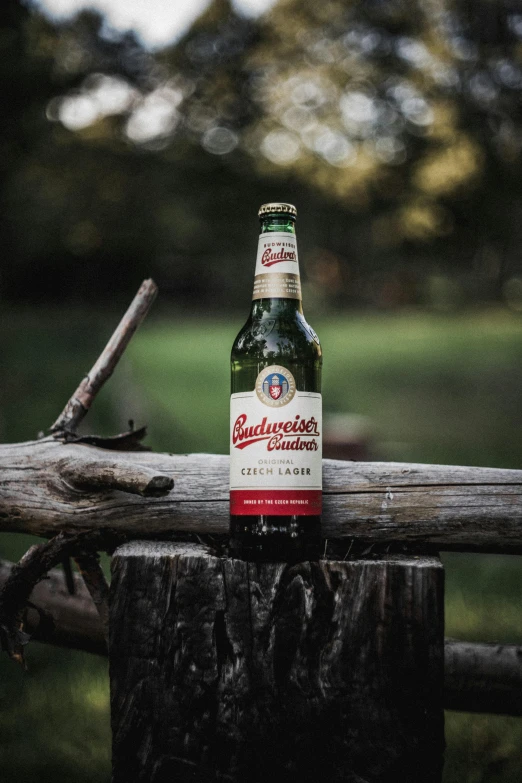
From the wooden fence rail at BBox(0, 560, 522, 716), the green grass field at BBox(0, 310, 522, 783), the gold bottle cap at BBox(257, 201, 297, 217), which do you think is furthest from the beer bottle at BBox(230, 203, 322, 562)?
the green grass field at BBox(0, 310, 522, 783)

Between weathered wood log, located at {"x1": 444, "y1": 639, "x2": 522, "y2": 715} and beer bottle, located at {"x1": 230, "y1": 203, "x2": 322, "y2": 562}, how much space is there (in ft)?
2.74

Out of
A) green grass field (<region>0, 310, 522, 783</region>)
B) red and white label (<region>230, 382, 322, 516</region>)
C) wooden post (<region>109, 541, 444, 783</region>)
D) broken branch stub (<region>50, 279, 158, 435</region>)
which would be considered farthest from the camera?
green grass field (<region>0, 310, 522, 783</region>)

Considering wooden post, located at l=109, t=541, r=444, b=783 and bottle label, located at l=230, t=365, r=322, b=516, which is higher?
bottle label, located at l=230, t=365, r=322, b=516

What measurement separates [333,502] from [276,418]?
37cm

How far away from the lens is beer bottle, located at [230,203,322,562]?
1987mm

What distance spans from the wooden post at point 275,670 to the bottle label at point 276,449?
0.17 meters

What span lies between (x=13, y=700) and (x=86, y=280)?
34.7ft

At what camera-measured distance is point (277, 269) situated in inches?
85.7

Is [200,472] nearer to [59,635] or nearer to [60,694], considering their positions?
[59,635]

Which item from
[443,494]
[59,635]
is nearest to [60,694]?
[59,635]

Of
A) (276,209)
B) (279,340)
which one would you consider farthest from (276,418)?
→ (276,209)

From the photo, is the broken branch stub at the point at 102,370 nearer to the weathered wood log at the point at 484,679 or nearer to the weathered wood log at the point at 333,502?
the weathered wood log at the point at 333,502

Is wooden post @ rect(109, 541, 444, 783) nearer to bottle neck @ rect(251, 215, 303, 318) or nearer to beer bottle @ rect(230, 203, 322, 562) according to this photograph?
beer bottle @ rect(230, 203, 322, 562)

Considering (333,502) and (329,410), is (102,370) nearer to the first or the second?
(333,502)
